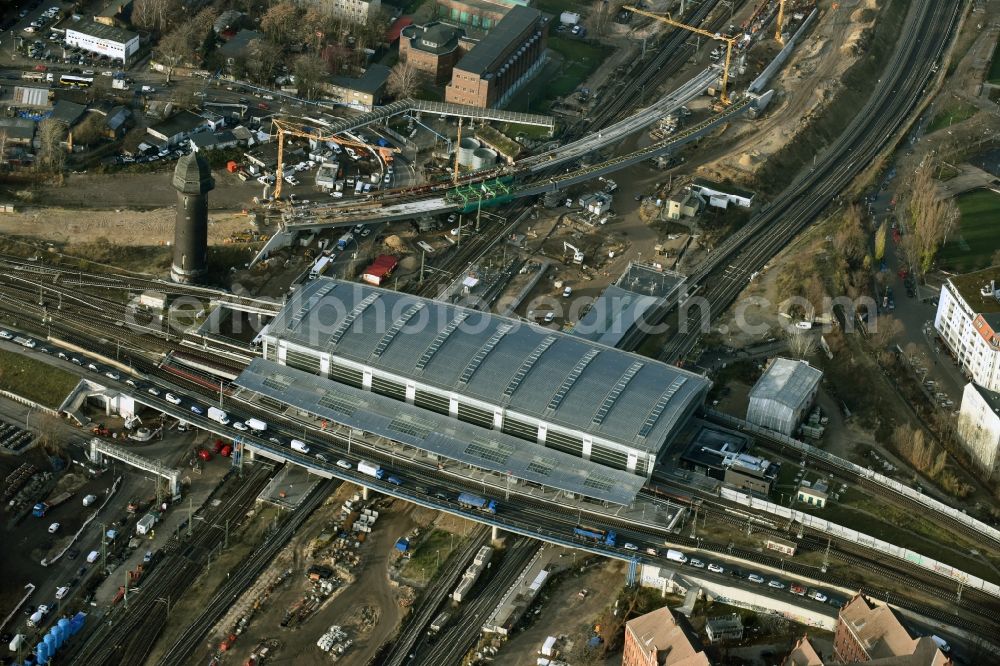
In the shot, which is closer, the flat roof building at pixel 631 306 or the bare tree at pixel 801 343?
the flat roof building at pixel 631 306

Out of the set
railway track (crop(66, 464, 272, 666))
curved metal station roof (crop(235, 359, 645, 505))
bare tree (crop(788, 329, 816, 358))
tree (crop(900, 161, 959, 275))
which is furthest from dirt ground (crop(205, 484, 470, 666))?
tree (crop(900, 161, 959, 275))

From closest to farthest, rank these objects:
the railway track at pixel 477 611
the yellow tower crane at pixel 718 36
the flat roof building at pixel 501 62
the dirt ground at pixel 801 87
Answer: the railway track at pixel 477 611, the dirt ground at pixel 801 87, the flat roof building at pixel 501 62, the yellow tower crane at pixel 718 36

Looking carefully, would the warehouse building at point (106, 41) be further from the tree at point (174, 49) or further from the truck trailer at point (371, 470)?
the truck trailer at point (371, 470)

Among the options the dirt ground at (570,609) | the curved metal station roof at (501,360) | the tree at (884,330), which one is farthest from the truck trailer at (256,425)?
the tree at (884,330)

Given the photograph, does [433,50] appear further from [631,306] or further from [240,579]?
[240,579]

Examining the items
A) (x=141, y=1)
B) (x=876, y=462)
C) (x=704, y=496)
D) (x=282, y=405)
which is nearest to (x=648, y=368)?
(x=704, y=496)

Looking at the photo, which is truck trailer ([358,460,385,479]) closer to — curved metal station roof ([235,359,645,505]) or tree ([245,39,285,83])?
curved metal station roof ([235,359,645,505])

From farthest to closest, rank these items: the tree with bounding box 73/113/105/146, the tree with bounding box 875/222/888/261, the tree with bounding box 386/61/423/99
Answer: the tree with bounding box 386/61/423/99
the tree with bounding box 73/113/105/146
the tree with bounding box 875/222/888/261
